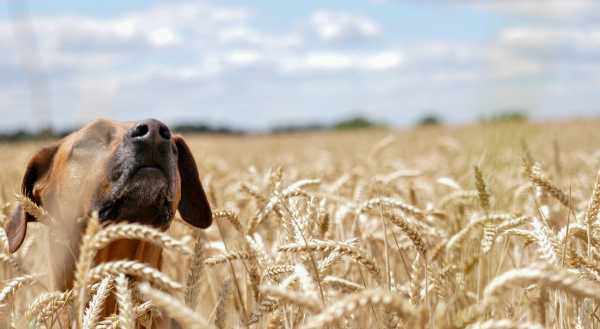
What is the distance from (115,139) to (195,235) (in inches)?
37.2

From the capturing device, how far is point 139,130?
2.63 m

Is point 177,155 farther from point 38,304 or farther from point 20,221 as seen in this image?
point 38,304

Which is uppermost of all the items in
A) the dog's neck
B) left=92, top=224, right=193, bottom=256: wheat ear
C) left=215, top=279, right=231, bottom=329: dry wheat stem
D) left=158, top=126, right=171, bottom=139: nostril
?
left=158, top=126, right=171, bottom=139: nostril

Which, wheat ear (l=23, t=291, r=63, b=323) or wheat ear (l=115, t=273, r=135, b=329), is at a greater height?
wheat ear (l=115, t=273, r=135, b=329)

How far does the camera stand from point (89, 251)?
3.82 feet

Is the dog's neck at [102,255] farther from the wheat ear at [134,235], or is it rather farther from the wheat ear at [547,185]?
the wheat ear at [547,185]

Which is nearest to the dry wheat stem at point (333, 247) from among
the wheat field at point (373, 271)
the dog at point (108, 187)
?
the wheat field at point (373, 271)

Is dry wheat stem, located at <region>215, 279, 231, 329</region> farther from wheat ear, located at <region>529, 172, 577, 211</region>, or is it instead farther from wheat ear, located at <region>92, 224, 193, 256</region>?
wheat ear, located at <region>529, 172, 577, 211</region>

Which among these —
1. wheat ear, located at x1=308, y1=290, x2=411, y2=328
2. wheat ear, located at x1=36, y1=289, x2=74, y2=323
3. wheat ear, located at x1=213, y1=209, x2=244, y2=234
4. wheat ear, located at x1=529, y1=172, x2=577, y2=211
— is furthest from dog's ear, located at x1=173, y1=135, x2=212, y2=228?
wheat ear, located at x1=308, y1=290, x2=411, y2=328

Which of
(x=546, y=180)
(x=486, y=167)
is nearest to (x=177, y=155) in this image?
(x=486, y=167)

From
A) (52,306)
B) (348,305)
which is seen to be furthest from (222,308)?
(348,305)

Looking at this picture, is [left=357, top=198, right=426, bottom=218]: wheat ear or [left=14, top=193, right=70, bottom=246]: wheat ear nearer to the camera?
[left=14, top=193, right=70, bottom=246]: wheat ear

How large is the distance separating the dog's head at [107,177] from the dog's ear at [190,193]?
24 centimetres

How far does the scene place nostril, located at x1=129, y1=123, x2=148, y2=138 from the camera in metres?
2.62
